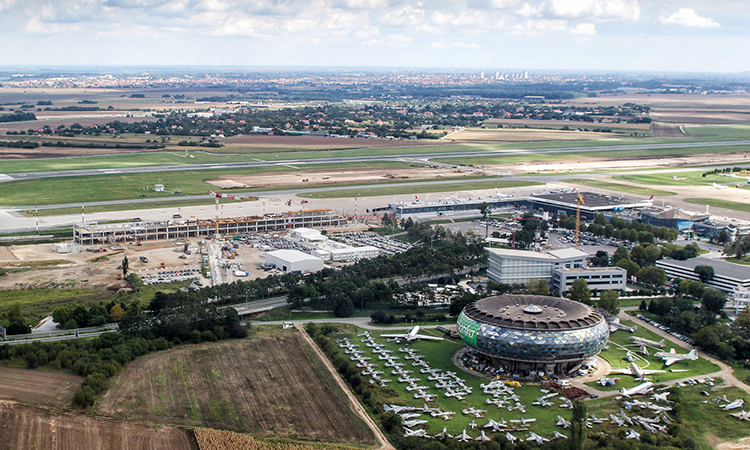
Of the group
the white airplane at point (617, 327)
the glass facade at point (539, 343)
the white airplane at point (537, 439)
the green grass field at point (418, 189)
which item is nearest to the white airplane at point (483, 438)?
the white airplane at point (537, 439)

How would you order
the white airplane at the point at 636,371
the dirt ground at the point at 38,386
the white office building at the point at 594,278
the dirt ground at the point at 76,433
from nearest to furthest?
the dirt ground at the point at 76,433
the dirt ground at the point at 38,386
the white airplane at the point at 636,371
the white office building at the point at 594,278

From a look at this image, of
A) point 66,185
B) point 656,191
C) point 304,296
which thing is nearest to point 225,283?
point 304,296

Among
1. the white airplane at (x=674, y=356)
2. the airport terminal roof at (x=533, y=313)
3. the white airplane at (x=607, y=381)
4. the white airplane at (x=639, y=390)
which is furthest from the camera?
the white airplane at (x=674, y=356)

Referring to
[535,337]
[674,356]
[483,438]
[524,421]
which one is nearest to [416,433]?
[483,438]

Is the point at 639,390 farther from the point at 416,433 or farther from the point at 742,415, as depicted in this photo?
the point at 416,433

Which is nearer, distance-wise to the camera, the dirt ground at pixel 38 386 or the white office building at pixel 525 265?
the dirt ground at pixel 38 386

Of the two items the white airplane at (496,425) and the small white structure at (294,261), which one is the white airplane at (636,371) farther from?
the small white structure at (294,261)

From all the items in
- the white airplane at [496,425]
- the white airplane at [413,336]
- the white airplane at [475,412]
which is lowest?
the white airplane at [413,336]
